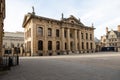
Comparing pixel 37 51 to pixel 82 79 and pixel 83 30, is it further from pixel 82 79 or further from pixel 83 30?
pixel 82 79

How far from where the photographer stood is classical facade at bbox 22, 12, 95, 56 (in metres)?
38.6

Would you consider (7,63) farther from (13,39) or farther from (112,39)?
(112,39)

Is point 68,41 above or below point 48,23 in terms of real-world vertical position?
below

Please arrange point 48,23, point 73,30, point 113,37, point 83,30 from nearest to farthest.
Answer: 1. point 48,23
2. point 73,30
3. point 83,30
4. point 113,37

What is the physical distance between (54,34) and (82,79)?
3513 cm

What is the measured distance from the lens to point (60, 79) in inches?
306

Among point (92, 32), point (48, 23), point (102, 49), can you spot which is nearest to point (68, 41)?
point (48, 23)

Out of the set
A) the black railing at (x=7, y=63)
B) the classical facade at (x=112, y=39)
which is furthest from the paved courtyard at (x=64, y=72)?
the classical facade at (x=112, y=39)

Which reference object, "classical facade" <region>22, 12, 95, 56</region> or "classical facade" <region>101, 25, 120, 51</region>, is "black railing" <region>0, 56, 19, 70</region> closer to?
"classical facade" <region>22, 12, 95, 56</region>

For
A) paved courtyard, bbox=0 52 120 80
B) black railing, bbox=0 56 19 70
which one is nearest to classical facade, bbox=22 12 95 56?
black railing, bbox=0 56 19 70

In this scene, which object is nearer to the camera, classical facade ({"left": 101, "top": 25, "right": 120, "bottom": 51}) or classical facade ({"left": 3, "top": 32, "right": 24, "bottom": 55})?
classical facade ({"left": 3, "top": 32, "right": 24, "bottom": 55})

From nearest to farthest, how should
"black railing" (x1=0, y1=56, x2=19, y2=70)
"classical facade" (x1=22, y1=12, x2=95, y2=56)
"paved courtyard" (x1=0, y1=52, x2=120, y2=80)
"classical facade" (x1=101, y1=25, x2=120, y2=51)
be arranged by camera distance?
"paved courtyard" (x1=0, y1=52, x2=120, y2=80)
"black railing" (x1=0, y1=56, x2=19, y2=70)
"classical facade" (x1=22, y1=12, x2=95, y2=56)
"classical facade" (x1=101, y1=25, x2=120, y2=51)

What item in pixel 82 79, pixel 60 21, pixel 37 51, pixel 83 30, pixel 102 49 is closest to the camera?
pixel 82 79

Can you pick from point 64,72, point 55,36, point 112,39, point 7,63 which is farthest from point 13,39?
point 64,72
